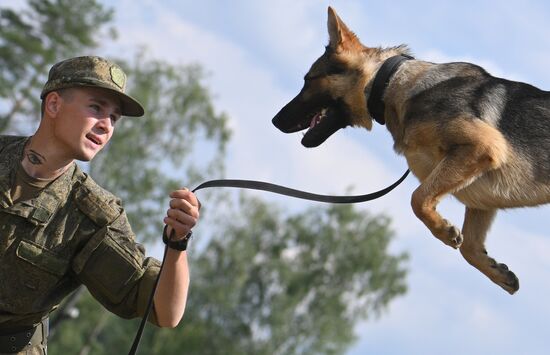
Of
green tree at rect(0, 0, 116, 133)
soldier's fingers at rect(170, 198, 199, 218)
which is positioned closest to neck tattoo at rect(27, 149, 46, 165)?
soldier's fingers at rect(170, 198, 199, 218)

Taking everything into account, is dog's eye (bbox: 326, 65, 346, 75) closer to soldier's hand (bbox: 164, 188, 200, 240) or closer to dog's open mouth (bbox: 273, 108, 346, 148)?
dog's open mouth (bbox: 273, 108, 346, 148)

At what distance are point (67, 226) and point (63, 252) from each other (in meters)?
0.14

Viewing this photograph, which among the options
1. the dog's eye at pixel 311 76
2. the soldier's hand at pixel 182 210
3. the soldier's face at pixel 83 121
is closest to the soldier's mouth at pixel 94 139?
the soldier's face at pixel 83 121

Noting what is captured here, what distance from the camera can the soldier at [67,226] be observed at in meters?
4.57

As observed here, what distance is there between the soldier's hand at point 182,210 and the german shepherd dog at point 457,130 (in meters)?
1.73

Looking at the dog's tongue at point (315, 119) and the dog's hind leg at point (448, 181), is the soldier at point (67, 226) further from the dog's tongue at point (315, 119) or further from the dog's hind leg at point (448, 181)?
the dog's tongue at point (315, 119)

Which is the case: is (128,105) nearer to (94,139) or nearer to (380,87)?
(94,139)

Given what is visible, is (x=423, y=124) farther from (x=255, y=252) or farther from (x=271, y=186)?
(x=255, y=252)

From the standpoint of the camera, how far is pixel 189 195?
4.04 m

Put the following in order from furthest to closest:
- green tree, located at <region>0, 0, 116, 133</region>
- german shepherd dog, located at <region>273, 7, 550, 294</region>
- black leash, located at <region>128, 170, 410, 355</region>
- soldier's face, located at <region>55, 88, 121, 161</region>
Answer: green tree, located at <region>0, 0, 116, 133</region> → german shepherd dog, located at <region>273, 7, 550, 294</region> → soldier's face, located at <region>55, 88, 121, 161</region> → black leash, located at <region>128, 170, 410, 355</region>

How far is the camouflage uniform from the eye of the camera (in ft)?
15.0

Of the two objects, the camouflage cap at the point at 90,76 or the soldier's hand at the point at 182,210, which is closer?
the soldier's hand at the point at 182,210

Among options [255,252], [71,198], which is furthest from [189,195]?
[255,252]

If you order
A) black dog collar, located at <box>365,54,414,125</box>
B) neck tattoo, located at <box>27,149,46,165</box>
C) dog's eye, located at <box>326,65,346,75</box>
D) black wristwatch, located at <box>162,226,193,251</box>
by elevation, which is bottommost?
black wristwatch, located at <box>162,226,193,251</box>
